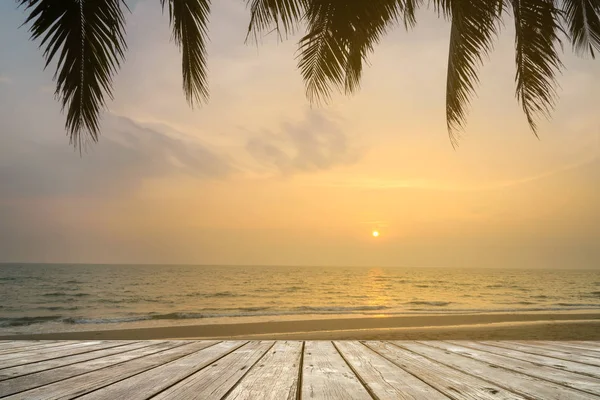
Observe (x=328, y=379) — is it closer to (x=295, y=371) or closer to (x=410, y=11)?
(x=295, y=371)

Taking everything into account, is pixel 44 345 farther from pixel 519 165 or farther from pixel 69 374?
pixel 519 165

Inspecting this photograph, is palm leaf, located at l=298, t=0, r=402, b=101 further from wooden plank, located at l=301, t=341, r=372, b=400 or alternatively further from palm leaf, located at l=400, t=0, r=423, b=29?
wooden plank, located at l=301, t=341, r=372, b=400

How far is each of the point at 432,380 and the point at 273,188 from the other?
19183 mm

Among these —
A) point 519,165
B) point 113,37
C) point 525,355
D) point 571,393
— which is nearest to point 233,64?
point 113,37

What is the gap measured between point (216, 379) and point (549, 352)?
2304 mm

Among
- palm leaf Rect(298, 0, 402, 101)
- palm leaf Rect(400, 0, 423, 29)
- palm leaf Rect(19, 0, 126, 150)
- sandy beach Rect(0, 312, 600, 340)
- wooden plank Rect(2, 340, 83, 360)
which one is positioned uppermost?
palm leaf Rect(400, 0, 423, 29)

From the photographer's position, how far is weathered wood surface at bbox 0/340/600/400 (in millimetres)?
1757

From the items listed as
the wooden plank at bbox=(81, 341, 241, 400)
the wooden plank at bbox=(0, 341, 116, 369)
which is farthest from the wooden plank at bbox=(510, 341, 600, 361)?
the wooden plank at bbox=(0, 341, 116, 369)

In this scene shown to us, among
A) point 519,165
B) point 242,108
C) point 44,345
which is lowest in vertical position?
point 44,345

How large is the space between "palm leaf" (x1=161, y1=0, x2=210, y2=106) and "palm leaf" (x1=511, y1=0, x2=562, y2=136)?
2.69 m

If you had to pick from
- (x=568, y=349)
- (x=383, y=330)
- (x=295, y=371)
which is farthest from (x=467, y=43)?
(x=383, y=330)

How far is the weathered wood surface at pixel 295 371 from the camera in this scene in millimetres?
1757

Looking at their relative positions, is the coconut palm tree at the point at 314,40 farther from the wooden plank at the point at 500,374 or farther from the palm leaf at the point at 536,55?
the wooden plank at the point at 500,374

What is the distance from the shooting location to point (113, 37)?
3.29 m
